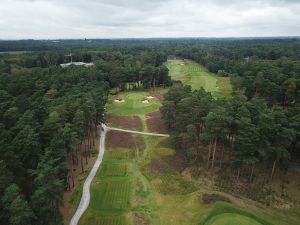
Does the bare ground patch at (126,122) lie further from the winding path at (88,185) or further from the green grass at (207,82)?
the green grass at (207,82)

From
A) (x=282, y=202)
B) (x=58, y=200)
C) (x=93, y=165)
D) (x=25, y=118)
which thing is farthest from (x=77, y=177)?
(x=282, y=202)

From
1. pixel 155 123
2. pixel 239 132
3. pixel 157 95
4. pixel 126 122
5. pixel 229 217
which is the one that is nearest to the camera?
pixel 229 217

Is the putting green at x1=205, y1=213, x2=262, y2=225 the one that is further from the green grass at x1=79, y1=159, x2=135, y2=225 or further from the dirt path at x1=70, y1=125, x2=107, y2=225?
the dirt path at x1=70, y1=125, x2=107, y2=225

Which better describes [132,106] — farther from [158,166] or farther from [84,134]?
[158,166]

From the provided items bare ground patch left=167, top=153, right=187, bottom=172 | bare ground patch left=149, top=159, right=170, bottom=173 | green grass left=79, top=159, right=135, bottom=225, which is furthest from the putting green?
bare ground patch left=149, top=159, right=170, bottom=173

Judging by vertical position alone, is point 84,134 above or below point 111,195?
above

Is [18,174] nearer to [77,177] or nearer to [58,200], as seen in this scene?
[58,200]

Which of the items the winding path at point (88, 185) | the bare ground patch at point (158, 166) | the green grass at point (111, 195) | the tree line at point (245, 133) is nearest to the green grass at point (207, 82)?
the winding path at point (88, 185)

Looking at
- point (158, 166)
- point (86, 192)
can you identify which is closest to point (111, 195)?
point (86, 192)
